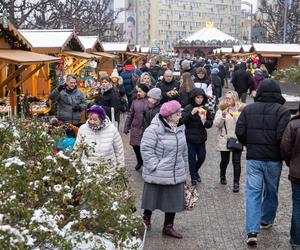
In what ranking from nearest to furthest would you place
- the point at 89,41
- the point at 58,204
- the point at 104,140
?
the point at 58,204 < the point at 104,140 < the point at 89,41

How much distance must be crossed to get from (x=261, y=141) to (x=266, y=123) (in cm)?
20

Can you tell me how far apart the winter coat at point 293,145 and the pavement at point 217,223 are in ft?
3.35

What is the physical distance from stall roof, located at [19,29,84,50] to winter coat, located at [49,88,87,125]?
21.5 ft

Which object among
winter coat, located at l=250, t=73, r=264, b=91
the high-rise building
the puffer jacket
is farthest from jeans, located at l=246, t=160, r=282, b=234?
the high-rise building

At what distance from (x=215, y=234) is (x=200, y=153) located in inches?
95.1

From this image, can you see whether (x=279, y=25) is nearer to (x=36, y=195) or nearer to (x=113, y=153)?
(x=113, y=153)

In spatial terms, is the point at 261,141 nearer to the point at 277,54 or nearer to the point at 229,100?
the point at 229,100

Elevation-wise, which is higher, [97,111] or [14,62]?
[14,62]

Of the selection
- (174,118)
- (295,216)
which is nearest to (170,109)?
(174,118)

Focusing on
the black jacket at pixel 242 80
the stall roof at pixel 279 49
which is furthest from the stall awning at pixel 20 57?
the stall roof at pixel 279 49

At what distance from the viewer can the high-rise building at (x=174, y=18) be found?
160 m

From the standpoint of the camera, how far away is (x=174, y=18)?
162 m

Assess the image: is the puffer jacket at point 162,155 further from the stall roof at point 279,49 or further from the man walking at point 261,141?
the stall roof at point 279,49

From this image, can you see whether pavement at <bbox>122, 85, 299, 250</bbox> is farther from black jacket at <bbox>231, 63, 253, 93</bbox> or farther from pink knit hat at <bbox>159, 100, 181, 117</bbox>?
black jacket at <bbox>231, 63, 253, 93</bbox>
